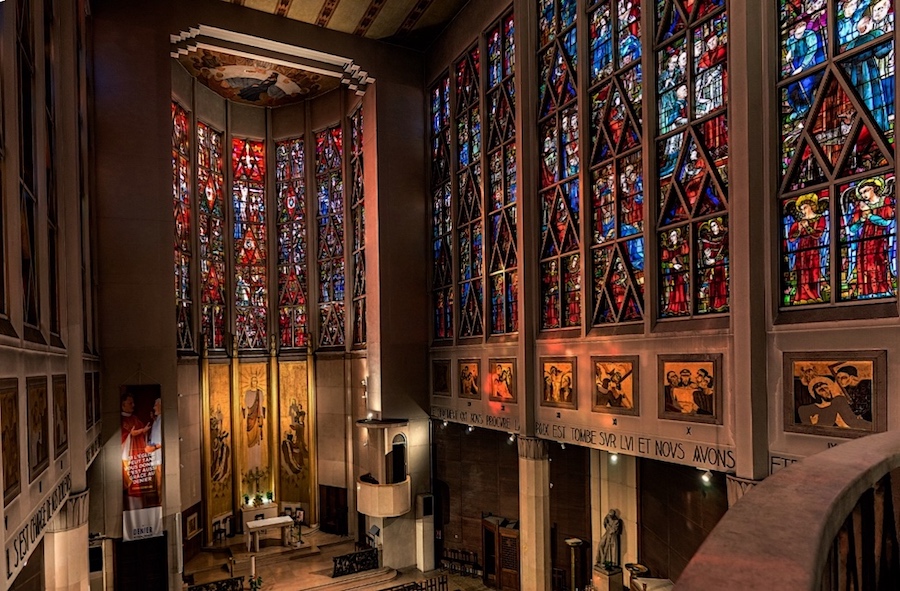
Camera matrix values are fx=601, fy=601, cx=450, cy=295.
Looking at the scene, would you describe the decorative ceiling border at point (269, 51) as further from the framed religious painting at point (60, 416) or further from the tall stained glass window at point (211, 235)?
the framed religious painting at point (60, 416)

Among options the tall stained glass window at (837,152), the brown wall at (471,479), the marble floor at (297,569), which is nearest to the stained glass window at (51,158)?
the tall stained glass window at (837,152)

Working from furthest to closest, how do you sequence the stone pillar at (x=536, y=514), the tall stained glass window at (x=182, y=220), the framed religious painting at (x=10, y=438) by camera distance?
the tall stained glass window at (x=182, y=220) → the stone pillar at (x=536, y=514) → the framed religious painting at (x=10, y=438)

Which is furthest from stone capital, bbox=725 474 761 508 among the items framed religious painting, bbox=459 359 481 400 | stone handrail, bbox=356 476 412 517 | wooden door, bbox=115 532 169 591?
wooden door, bbox=115 532 169 591

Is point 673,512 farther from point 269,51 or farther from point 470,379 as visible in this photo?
point 269,51

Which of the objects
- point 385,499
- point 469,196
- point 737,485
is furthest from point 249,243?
point 737,485

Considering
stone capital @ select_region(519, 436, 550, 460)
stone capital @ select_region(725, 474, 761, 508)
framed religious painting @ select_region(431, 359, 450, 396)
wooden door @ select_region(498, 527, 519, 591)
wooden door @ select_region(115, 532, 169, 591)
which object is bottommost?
wooden door @ select_region(498, 527, 519, 591)

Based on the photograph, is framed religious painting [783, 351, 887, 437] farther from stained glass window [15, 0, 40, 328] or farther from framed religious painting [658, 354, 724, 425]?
stained glass window [15, 0, 40, 328]

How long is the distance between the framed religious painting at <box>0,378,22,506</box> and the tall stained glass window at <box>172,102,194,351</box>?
42.1ft

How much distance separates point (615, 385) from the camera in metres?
10.4

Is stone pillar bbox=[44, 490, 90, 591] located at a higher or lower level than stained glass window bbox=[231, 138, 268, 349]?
lower

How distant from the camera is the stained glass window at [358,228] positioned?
Answer: 1938 cm

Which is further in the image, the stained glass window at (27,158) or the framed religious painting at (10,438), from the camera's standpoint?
the stained glass window at (27,158)

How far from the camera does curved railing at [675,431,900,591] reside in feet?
3.81

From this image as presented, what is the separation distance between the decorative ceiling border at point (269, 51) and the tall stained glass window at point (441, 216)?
2121 millimetres
